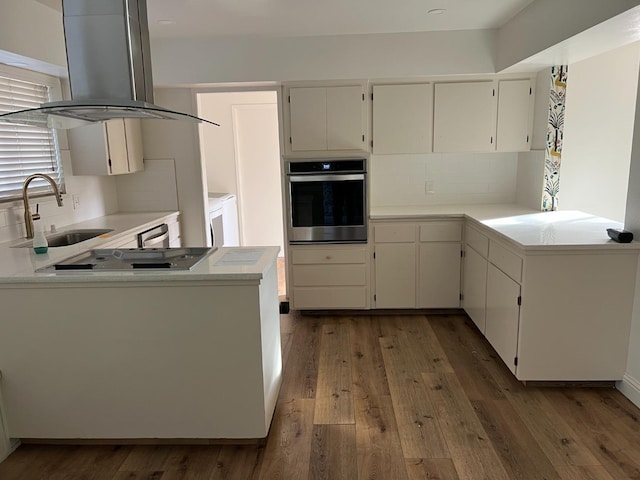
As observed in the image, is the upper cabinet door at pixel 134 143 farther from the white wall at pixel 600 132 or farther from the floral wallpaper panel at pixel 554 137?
the white wall at pixel 600 132

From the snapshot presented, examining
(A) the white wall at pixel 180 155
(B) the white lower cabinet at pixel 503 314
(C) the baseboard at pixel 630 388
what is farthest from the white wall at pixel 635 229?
(A) the white wall at pixel 180 155

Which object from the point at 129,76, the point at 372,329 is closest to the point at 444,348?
the point at 372,329

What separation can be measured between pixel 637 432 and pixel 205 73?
12.7 ft

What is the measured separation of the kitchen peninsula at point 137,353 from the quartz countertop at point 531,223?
1.66m

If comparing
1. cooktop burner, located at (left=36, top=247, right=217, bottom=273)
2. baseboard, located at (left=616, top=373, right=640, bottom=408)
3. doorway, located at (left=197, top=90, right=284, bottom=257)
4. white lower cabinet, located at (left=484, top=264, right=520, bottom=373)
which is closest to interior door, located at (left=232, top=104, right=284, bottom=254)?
doorway, located at (left=197, top=90, right=284, bottom=257)

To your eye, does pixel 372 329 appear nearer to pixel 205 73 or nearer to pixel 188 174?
pixel 188 174

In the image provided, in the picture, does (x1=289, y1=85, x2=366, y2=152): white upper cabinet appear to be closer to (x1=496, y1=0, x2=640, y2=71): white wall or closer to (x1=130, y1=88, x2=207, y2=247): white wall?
(x1=130, y1=88, x2=207, y2=247): white wall

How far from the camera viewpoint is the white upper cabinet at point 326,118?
3820mm

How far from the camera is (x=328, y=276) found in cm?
400

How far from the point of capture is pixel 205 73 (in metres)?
3.80

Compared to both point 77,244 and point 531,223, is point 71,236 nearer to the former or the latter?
point 77,244

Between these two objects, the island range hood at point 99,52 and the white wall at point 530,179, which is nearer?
the island range hood at point 99,52

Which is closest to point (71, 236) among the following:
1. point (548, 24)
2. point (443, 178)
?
point (443, 178)

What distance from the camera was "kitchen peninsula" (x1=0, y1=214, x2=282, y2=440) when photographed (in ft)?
6.98
